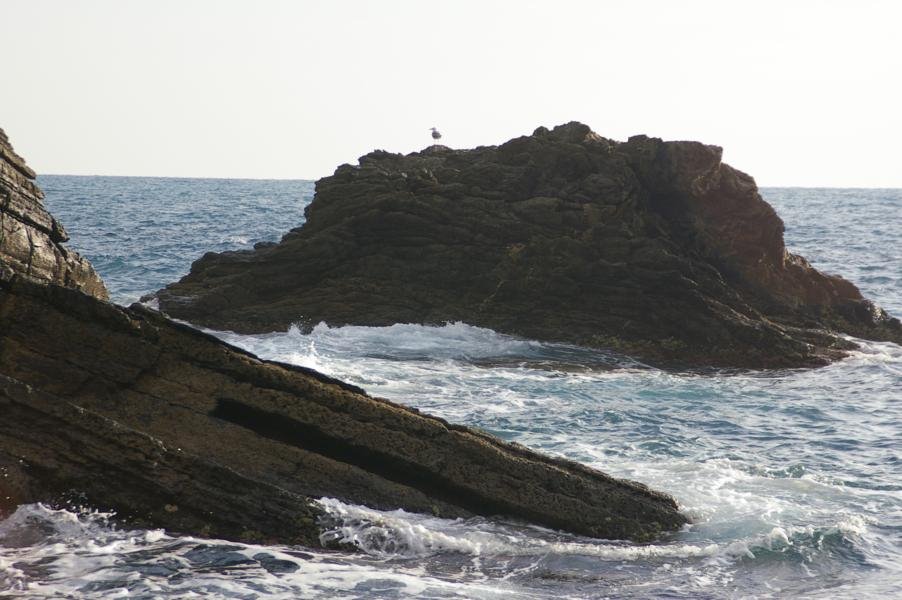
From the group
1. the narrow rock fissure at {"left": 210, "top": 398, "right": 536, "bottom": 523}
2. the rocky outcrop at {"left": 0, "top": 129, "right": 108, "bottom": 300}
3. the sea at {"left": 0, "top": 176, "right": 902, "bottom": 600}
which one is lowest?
the sea at {"left": 0, "top": 176, "right": 902, "bottom": 600}

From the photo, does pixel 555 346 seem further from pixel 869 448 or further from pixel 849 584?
pixel 849 584

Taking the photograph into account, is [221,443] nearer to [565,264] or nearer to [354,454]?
[354,454]

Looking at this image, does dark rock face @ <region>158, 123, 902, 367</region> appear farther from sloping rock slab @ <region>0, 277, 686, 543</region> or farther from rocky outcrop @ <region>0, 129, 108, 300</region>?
sloping rock slab @ <region>0, 277, 686, 543</region>

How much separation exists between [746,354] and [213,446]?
16443mm

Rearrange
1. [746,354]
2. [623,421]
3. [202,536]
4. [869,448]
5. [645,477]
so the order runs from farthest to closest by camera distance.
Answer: [746,354] → [623,421] → [869,448] → [645,477] → [202,536]

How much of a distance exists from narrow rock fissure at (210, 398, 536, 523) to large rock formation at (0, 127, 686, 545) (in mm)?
15

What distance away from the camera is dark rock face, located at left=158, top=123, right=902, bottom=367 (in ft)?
84.0

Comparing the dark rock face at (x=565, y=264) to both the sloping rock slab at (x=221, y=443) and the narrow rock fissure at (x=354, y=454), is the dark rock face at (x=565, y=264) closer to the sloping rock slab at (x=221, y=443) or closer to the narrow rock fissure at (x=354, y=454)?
the sloping rock slab at (x=221, y=443)

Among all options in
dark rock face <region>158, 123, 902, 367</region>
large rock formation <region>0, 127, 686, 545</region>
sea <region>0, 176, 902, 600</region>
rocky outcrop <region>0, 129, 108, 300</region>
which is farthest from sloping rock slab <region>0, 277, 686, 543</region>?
dark rock face <region>158, 123, 902, 367</region>

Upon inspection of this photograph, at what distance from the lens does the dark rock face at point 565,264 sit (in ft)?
84.0

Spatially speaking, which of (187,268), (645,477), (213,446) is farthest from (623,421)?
(187,268)

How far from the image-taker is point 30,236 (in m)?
13.0

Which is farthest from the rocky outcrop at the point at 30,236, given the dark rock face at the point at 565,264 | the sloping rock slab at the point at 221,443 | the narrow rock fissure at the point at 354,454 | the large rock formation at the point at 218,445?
the dark rock face at the point at 565,264

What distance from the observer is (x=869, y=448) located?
16.8 metres
